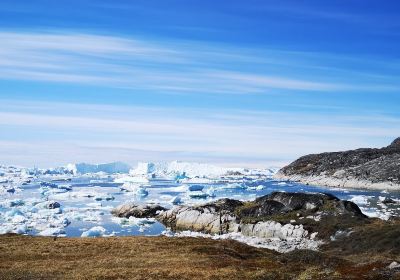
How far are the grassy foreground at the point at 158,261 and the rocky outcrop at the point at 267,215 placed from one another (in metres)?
15.3

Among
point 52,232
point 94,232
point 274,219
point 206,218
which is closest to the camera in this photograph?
point 94,232

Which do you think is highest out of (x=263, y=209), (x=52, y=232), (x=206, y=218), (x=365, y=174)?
(x=365, y=174)

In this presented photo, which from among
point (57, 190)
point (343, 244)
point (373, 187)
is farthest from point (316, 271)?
point (373, 187)

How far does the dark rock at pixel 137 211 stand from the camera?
266 ft

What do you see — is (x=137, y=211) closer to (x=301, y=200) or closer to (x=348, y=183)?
(x=301, y=200)

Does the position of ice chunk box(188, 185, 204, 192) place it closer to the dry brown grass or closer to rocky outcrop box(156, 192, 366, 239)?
rocky outcrop box(156, 192, 366, 239)

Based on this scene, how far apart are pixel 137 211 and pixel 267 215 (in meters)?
24.6

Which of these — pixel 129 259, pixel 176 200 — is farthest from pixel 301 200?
pixel 129 259

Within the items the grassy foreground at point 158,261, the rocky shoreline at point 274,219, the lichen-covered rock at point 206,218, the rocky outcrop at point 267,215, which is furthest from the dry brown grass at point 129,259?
the lichen-covered rock at point 206,218

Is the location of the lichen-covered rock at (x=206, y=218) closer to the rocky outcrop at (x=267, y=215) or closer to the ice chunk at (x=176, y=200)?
the rocky outcrop at (x=267, y=215)

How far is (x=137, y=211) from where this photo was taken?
268 ft

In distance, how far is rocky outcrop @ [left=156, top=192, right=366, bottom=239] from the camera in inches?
2314

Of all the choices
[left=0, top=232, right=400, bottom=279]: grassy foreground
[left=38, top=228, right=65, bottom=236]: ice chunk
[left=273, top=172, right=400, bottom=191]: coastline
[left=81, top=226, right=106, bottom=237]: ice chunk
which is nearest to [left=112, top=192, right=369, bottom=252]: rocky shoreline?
[left=81, top=226, right=106, bottom=237]: ice chunk

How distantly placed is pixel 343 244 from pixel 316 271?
918 inches
